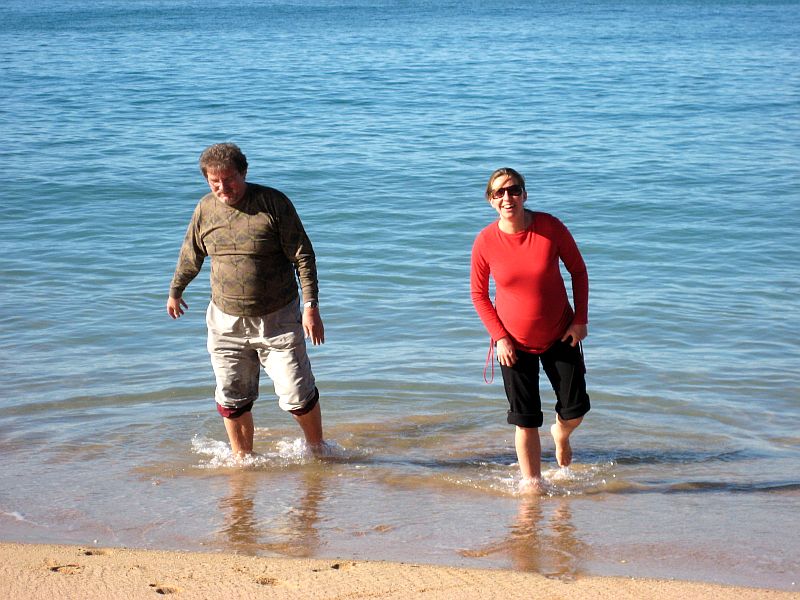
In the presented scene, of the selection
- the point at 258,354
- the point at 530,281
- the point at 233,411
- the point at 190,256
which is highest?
the point at 190,256

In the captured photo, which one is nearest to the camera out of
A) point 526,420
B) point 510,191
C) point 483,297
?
point 510,191

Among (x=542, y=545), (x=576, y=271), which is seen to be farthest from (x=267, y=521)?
(x=576, y=271)

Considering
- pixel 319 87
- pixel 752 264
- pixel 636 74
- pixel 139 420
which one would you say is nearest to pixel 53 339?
pixel 139 420

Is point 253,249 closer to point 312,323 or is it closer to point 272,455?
point 312,323

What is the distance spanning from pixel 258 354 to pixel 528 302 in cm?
153

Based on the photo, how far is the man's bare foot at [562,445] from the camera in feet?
17.6

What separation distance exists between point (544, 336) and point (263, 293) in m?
1.44

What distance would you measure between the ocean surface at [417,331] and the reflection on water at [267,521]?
22 mm

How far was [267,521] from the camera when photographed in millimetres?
4898

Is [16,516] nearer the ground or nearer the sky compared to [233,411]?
nearer the ground

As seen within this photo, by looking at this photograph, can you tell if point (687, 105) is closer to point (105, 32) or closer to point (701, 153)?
point (701, 153)

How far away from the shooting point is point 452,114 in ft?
75.3

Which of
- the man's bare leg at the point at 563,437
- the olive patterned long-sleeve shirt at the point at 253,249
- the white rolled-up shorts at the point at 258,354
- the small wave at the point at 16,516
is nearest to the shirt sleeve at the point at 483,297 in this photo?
the man's bare leg at the point at 563,437

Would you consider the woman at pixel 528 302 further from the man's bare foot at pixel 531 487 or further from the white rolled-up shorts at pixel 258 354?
the white rolled-up shorts at pixel 258 354
